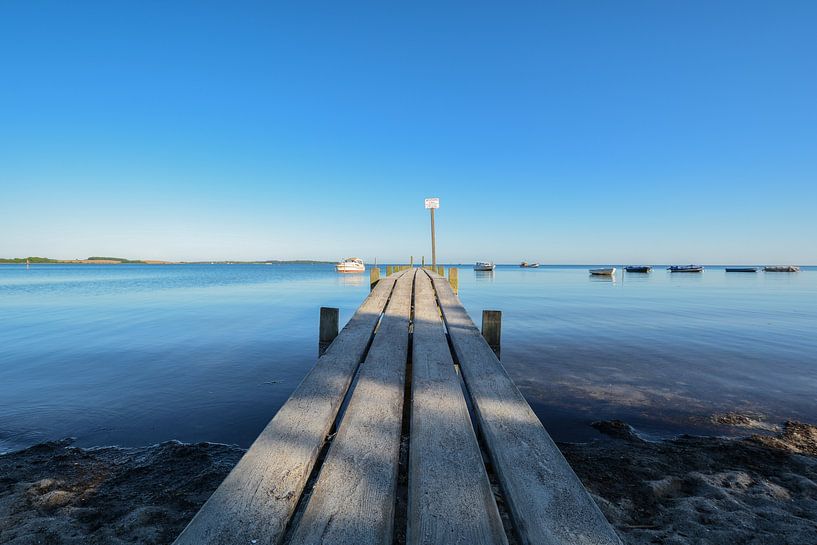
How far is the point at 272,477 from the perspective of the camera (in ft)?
5.98

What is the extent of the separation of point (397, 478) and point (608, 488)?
8.36 feet

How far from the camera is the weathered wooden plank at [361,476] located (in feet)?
4.93

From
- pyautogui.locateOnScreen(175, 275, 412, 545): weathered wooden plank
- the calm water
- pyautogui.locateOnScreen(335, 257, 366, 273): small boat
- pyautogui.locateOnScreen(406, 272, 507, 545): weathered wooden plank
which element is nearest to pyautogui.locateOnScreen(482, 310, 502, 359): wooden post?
the calm water

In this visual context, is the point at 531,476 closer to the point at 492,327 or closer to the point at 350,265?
the point at 492,327

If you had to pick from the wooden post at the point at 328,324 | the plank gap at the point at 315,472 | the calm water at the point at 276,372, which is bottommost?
the calm water at the point at 276,372

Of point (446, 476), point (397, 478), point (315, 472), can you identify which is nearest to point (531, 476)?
point (446, 476)

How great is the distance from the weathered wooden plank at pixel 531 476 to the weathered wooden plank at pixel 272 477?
39.9 inches

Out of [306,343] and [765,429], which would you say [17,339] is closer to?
[306,343]

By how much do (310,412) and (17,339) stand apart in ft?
46.5

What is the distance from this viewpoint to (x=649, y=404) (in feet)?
20.6

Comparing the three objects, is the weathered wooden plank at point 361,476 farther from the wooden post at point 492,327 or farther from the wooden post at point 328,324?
the wooden post at point 492,327

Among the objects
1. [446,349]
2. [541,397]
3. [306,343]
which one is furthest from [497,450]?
[306,343]

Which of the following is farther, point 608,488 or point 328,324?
point 328,324

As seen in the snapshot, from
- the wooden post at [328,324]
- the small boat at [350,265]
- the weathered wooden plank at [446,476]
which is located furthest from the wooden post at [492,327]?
the small boat at [350,265]
